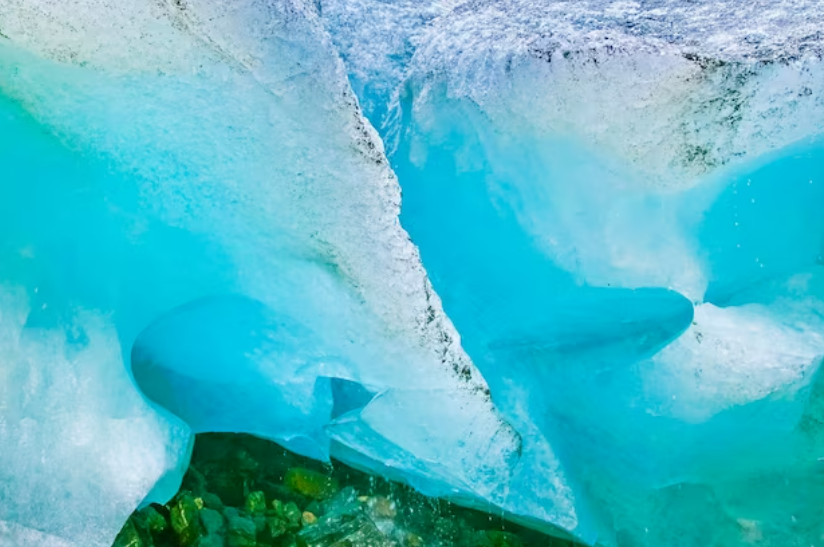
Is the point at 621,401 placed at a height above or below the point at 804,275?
below

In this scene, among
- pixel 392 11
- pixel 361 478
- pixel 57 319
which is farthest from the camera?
pixel 361 478

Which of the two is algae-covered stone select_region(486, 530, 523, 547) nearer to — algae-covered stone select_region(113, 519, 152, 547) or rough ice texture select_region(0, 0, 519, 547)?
rough ice texture select_region(0, 0, 519, 547)

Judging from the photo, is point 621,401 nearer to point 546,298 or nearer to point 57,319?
point 546,298

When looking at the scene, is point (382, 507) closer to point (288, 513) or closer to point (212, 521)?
point (288, 513)

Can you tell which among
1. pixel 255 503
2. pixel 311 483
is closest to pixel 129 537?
pixel 255 503

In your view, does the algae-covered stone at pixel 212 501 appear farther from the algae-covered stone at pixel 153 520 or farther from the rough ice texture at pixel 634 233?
the rough ice texture at pixel 634 233

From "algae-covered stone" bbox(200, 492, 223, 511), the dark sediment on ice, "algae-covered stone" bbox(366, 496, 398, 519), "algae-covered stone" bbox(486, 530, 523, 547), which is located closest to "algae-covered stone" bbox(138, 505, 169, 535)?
the dark sediment on ice

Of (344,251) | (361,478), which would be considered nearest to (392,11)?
(344,251)
